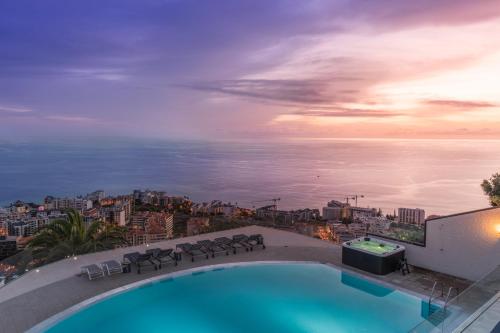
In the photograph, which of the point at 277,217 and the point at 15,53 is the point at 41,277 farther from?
the point at 15,53

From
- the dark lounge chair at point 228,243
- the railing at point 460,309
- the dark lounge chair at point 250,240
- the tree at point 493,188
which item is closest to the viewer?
the railing at point 460,309

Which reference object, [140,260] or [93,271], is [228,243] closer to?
[140,260]

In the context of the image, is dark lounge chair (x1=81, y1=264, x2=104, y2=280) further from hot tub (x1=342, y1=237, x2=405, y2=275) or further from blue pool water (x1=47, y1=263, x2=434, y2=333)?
hot tub (x1=342, y1=237, x2=405, y2=275)

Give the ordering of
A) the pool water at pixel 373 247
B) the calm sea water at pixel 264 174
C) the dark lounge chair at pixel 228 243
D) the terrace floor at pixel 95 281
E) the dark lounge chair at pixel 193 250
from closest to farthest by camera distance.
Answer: the terrace floor at pixel 95 281
the pool water at pixel 373 247
the dark lounge chair at pixel 193 250
the dark lounge chair at pixel 228 243
the calm sea water at pixel 264 174

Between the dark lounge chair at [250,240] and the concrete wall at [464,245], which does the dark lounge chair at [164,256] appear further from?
the concrete wall at [464,245]

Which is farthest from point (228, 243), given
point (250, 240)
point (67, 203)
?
point (67, 203)

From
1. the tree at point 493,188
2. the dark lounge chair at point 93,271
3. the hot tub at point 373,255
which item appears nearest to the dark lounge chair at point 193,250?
the dark lounge chair at point 93,271

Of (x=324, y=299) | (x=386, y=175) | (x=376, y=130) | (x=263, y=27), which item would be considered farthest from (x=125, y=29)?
(x=386, y=175)

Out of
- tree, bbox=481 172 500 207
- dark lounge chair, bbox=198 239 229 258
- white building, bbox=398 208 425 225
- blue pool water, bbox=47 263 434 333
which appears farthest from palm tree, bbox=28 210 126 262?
tree, bbox=481 172 500 207
